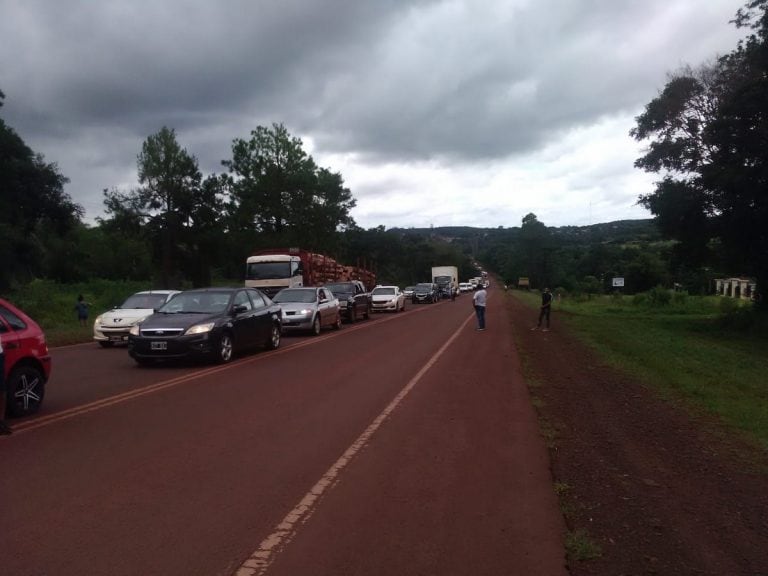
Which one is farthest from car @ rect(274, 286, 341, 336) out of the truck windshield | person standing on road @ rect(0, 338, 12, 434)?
person standing on road @ rect(0, 338, 12, 434)

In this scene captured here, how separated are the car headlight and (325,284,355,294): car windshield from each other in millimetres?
15637

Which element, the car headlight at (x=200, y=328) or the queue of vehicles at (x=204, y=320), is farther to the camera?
the car headlight at (x=200, y=328)

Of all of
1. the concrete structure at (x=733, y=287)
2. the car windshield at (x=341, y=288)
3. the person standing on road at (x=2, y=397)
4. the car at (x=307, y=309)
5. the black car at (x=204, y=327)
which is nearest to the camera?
the person standing on road at (x=2, y=397)

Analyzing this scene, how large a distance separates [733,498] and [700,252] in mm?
29907

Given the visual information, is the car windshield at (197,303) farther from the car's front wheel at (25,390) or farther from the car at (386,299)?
the car at (386,299)

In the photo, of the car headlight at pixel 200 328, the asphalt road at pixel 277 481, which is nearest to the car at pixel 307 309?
the car headlight at pixel 200 328

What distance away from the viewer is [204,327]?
43.9ft

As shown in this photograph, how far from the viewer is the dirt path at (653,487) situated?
4523mm

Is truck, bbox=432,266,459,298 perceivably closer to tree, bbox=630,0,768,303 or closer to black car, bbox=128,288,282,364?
tree, bbox=630,0,768,303

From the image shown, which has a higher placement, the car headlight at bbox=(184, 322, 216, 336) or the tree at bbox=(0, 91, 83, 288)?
the tree at bbox=(0, 91, 83, 288)

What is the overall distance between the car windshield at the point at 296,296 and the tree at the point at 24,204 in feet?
69.8

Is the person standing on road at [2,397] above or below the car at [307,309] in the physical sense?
above

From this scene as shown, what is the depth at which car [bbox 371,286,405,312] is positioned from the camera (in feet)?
127

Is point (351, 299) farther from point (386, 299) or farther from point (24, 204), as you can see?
point (24, 204)
